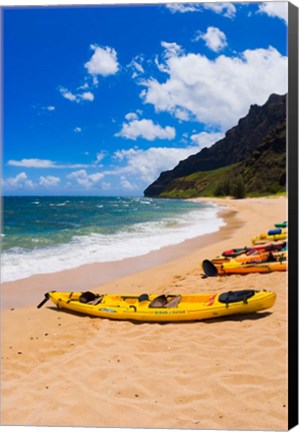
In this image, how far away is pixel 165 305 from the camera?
4297mm

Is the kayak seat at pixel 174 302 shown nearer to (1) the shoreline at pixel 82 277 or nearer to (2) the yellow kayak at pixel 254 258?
(1) the shoreline at pixel 82 277

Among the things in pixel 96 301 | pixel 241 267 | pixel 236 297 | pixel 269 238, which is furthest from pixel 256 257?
pixel 269 238

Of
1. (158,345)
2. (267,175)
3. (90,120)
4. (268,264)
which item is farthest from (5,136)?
(267,175)

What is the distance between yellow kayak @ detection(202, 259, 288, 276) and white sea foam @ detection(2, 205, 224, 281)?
218cm

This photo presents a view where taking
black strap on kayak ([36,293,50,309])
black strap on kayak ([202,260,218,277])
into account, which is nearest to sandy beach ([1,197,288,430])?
black strap on kayak ([36,293,50,309])

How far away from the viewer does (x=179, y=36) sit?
3092 mm

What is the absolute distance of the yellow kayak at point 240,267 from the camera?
5.61m

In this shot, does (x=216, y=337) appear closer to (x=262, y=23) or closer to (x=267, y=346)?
(x=267, y=346)

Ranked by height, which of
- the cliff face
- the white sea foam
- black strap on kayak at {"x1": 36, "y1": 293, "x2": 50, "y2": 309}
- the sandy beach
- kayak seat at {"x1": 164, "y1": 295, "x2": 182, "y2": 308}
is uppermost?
the cliff face

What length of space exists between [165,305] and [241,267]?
1.95 meters

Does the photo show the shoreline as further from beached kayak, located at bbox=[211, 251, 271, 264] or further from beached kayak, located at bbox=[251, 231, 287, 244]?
beached kayak, located at bbox=[251, 231, 287, 244]

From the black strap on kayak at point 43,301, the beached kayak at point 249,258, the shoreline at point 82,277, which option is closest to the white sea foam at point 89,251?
the shoreline at point 82,277

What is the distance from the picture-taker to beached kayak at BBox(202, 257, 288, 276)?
5609mm

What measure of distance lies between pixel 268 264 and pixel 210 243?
151 inches
